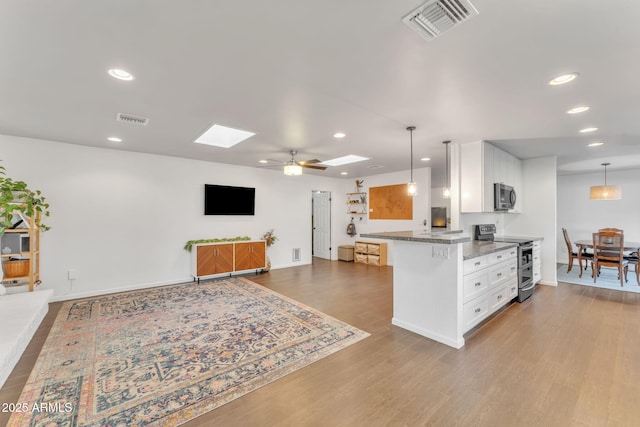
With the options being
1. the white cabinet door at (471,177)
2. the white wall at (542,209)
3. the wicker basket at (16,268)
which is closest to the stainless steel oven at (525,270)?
the white cabinet door at (471,177)

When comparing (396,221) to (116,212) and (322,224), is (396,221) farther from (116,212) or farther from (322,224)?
(116,212)

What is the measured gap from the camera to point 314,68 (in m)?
2.11

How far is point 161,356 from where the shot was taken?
2.66 metres

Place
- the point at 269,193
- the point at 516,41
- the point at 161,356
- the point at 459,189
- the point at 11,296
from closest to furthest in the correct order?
1. the point at 516,41
2. the point at 161,356
3. the point at 11,296
4. the point at 459,189
5. the point at 269,193

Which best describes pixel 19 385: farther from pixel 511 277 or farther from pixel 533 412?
pixel 511 277

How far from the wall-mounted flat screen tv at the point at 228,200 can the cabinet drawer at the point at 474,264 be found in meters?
4.84

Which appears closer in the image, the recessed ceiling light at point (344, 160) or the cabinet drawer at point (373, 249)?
the recessed ceiling light at point (344, 160)

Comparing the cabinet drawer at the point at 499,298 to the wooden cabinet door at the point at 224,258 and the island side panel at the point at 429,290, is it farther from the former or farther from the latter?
the wooden cabinet door at the point at 224,258

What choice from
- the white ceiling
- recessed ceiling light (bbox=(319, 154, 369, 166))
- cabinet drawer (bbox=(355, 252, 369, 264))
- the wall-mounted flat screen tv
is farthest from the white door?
the white ceiling

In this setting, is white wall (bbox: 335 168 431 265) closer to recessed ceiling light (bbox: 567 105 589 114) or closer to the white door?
the white door

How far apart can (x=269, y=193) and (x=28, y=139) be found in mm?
4277

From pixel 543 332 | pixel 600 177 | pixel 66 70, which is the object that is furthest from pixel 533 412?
pixel 600 177

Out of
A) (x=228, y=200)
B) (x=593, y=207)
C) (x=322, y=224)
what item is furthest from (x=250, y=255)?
(x=593, y=207)

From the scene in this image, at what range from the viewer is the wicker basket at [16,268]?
3.74 m
